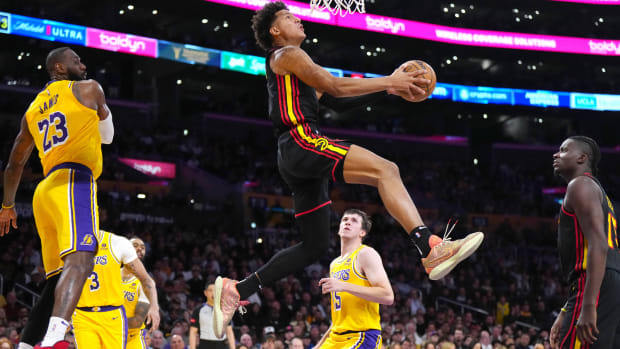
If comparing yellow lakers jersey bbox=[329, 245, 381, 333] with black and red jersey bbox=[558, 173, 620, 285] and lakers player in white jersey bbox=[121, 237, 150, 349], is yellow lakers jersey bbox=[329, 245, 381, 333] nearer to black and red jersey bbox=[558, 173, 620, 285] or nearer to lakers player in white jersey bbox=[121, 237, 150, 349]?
black and red jersey bbox=[558, 173, 620, 285]

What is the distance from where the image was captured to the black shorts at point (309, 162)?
4918mm

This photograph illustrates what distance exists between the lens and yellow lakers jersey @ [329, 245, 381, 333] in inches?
276

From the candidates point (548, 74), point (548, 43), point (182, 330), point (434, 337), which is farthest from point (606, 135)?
point (182, 330)

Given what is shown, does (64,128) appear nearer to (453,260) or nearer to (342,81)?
(342,81)

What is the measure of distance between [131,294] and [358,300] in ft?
9.83

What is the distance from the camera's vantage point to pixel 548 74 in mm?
39406

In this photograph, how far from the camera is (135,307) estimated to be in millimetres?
8391

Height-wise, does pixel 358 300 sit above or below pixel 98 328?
above

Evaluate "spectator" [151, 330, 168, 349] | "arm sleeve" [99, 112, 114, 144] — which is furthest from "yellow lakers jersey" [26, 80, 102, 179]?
"spectator" [151, 330, 168, 349]

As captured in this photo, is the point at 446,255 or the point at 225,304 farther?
the point at 225,304

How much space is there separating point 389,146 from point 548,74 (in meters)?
10.1

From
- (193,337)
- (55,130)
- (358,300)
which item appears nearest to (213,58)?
(193,337)

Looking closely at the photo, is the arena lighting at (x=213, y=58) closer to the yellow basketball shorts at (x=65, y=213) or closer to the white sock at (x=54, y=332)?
the yellow basketball shorts at (x=65, y=213)

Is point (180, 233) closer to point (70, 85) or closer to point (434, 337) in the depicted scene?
point (434, 337)
